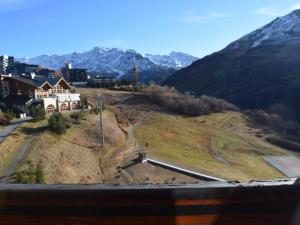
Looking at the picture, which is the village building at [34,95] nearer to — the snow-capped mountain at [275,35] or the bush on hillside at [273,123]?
the bush on hillside at [273,123]

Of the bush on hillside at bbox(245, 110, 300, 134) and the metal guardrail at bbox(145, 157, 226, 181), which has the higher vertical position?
the metal guardrail at bbox(145, 157, 226, 181)

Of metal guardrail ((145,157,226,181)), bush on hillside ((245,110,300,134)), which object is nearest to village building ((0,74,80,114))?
metal guardrail ((145,157,226,181))

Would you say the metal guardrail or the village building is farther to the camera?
the village building

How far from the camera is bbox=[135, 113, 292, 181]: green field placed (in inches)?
1387

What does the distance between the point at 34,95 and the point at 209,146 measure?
51.1 feet

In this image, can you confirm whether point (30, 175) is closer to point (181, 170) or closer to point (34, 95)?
point (181, 170)

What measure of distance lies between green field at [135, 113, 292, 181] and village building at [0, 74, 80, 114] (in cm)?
684

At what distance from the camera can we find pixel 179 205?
302 cm

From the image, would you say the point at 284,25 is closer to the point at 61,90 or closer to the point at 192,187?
the point at 61,90

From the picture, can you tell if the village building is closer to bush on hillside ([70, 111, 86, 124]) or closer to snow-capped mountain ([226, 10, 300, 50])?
bush on hillside ([70, 111, 86, 124])

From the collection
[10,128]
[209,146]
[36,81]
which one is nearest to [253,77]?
[209,146]

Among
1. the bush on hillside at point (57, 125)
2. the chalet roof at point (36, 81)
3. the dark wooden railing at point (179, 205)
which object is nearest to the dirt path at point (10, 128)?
the bush on hillside at point (57, 125)

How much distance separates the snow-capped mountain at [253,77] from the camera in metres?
96.2

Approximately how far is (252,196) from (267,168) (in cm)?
3823
